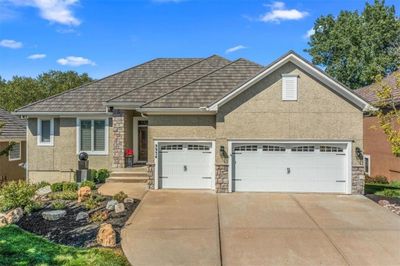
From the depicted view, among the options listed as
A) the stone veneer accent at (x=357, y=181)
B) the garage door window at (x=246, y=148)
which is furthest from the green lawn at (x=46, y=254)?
the stone veneer accent at (x=357, y=181)

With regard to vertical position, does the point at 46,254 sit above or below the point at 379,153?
below

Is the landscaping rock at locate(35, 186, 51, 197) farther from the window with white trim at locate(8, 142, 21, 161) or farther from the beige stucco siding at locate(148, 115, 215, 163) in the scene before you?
the window with white trim at locate(8, 142, 21, 161)

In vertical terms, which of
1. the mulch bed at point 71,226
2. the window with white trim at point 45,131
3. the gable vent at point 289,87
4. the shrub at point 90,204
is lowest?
the mulch bed at point 71,226

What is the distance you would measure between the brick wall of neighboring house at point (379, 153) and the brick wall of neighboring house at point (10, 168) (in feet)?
73.5

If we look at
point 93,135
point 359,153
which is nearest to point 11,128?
point 93,135

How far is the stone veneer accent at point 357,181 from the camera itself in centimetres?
1348

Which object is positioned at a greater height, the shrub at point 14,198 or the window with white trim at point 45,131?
the window with white trim at point 45,131

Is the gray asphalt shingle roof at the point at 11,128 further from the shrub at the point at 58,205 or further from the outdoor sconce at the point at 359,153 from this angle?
the outdoor sconce at the point at 359,153

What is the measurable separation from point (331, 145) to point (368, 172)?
394 inches

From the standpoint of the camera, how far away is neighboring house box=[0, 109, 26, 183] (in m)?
20.4

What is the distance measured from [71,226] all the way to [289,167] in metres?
8.87

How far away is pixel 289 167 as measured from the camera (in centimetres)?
1377

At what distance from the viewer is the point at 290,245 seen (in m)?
7.95

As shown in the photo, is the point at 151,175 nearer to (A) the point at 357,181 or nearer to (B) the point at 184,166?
(B) the point at 184,166
